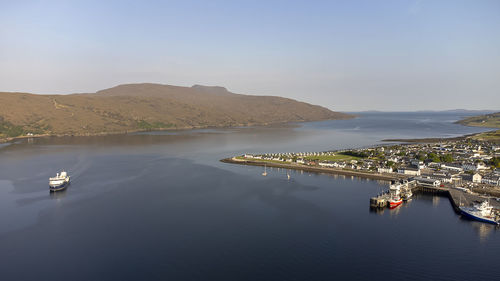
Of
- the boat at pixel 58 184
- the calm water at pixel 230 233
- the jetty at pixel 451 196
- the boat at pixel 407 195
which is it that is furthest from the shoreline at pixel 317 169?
the boat at pixel 58 184

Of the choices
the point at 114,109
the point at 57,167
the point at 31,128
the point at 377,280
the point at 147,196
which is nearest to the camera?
the point at 377,280

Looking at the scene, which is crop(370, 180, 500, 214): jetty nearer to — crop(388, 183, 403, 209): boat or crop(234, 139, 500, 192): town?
crop(388, 183, 403, 209): boat

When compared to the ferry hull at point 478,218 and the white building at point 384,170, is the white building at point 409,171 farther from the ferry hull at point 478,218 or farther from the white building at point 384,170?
the ferry hull at point 478,218

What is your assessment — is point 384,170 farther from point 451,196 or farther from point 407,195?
point 451,196

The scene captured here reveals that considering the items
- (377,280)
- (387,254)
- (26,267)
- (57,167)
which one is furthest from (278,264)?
(57,167)

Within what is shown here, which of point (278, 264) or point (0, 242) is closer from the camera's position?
point (278, 264)

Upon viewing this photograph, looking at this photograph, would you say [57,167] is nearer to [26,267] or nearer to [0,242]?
[0,242]

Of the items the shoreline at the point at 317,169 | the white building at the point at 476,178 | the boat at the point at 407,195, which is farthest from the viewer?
the shoreline at the point at 317,169
